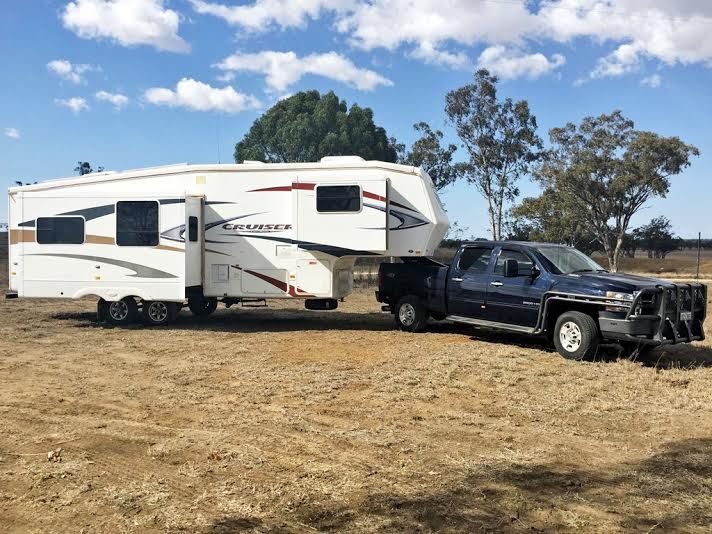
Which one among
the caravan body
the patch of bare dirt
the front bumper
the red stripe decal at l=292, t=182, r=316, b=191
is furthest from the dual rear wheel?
the front bumper

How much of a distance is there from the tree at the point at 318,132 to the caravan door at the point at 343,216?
23.2 metres

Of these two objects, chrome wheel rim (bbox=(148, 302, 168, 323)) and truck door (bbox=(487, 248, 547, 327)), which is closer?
truck door (bbox=(487, 248, 547, 327))

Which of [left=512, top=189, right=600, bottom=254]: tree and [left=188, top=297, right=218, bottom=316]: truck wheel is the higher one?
[left=512, top=189, right=600, bottom=254]: tree

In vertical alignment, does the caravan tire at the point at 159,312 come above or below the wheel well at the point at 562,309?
below

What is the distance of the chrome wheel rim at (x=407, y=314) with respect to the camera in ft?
39.9

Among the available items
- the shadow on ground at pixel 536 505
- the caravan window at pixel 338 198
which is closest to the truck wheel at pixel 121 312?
the caravan window at pixel 338 198

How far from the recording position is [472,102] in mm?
36375

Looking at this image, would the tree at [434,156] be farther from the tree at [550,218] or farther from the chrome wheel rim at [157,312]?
the chrome wheel rim at [157,312]

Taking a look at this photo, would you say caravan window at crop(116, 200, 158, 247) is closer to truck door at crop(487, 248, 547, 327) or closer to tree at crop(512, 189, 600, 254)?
truck door at crop(487, 248, 547, 327)

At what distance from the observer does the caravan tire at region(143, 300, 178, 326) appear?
13125 millimetres

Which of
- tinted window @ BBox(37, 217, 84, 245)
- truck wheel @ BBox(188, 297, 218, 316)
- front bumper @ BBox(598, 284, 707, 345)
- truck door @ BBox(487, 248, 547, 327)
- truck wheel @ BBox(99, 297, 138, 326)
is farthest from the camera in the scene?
truck wheel @ BBox(188, 297, 218, 316)

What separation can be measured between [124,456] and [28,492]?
893 millimetres

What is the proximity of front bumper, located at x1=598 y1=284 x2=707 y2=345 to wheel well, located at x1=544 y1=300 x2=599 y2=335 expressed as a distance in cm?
34

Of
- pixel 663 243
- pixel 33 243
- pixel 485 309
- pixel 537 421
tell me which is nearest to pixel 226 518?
pixel 537 421
